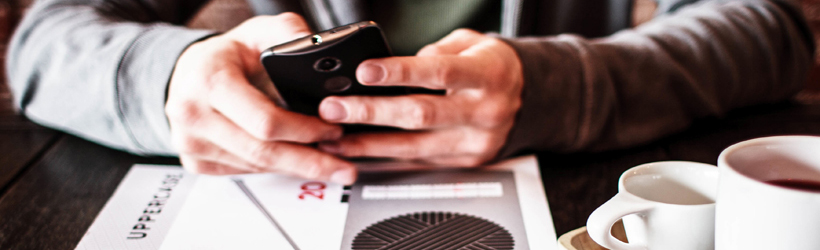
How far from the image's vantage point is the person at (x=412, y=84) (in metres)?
0.49

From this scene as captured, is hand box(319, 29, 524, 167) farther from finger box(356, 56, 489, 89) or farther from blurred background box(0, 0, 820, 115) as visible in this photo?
blurred background box(0, 0, 820, 115)

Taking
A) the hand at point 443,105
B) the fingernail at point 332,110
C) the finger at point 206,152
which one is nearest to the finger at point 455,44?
the hand at point 443,105

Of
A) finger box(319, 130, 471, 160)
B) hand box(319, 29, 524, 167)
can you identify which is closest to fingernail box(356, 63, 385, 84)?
hand box(319, 29, 524, 167)

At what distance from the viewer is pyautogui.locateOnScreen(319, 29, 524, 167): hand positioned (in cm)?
46

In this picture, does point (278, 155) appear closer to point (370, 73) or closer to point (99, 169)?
point (370, 73)

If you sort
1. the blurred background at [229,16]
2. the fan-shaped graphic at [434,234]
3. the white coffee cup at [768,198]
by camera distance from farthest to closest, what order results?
the blurred background at [229,16], the fan-shaped graphic at [434,234], the white coffee cup at [768,198]

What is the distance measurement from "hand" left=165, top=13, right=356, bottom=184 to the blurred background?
0.76m

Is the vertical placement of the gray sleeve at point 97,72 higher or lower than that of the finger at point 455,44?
lower

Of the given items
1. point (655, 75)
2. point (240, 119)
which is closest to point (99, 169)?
point (240, 119)

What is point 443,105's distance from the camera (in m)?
0.50

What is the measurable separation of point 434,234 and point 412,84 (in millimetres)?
134

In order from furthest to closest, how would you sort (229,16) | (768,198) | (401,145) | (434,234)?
(229,16), (401,145), (434,234), (768,198)

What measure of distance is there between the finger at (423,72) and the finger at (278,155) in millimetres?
103

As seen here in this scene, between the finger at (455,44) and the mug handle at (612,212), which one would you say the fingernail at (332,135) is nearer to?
the finger at (455,44)
